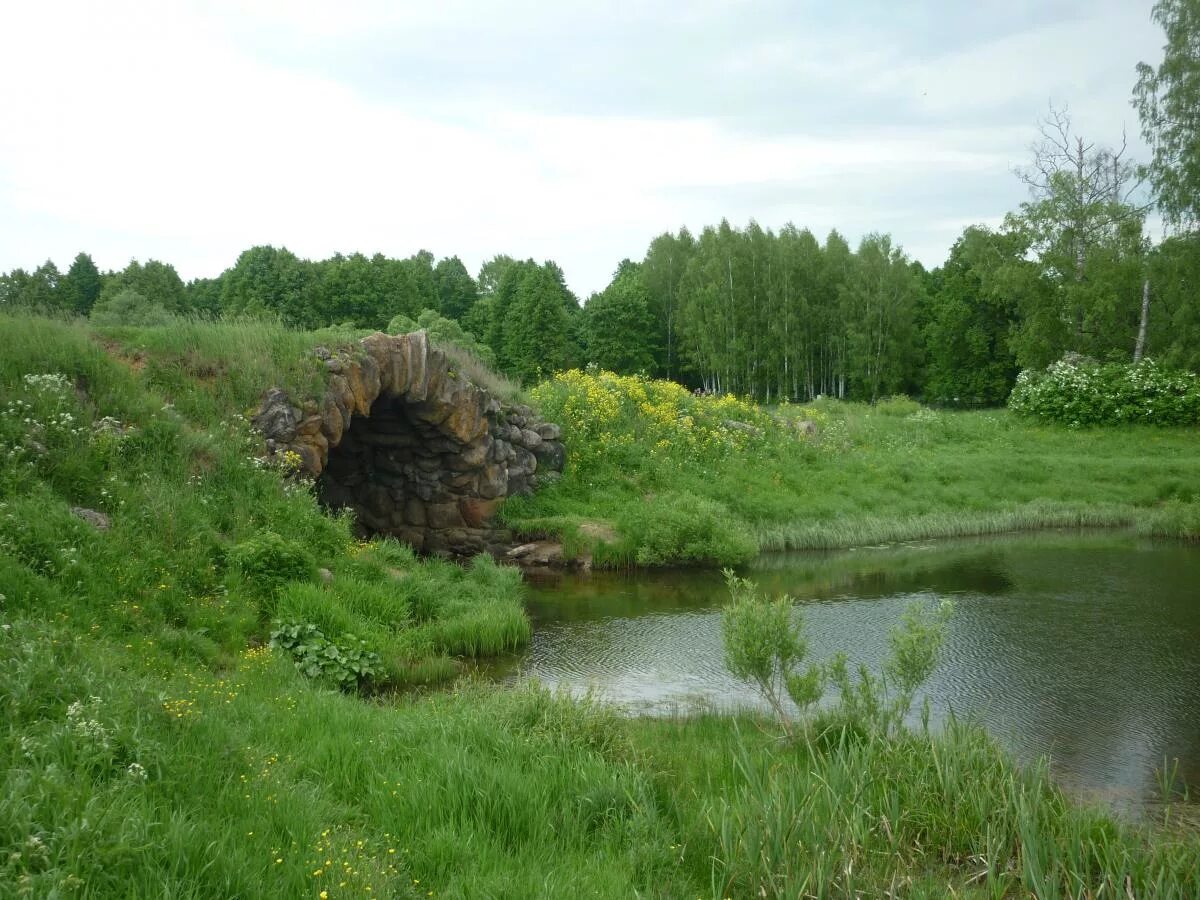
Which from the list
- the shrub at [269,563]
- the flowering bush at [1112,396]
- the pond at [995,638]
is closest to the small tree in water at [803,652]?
the pond at [995,638]

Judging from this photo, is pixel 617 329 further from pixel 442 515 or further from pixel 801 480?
pixel 442 515

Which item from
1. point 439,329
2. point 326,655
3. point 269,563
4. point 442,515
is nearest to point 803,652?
point 326,655

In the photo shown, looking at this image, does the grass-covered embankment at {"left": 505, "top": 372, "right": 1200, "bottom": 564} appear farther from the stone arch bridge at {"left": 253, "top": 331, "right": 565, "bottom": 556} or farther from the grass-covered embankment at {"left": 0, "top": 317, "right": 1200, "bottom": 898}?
the grass-covered embankment at {"left": 0, "top": 317, "right": 1200, "bottom": 898}

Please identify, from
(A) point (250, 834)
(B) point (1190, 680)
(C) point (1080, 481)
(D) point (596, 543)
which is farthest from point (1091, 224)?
(A) point (250, 834)

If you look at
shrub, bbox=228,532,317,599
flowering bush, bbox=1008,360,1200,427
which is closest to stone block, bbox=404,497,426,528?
shrub, bbox=228,532,317,599

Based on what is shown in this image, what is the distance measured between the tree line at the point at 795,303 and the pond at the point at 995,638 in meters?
21.4

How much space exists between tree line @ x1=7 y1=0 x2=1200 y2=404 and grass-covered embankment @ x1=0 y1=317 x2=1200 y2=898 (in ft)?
101

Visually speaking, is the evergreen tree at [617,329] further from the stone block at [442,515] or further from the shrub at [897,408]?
the stone block at [442,515]

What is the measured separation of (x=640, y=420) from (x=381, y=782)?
21.5 meters

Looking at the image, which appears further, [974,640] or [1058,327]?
[1058,327]

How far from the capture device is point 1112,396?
3475cm

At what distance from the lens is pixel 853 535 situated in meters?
23.6

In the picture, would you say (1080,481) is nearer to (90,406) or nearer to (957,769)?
(957,769)

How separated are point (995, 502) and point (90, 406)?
23.3 m
